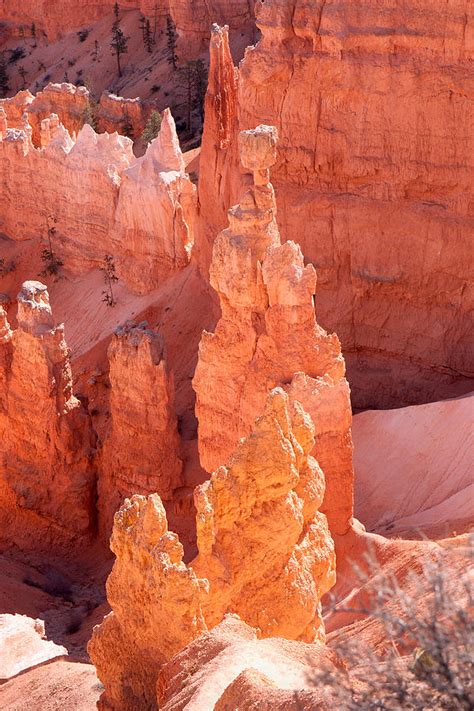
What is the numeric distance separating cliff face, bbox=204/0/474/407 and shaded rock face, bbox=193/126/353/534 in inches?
345

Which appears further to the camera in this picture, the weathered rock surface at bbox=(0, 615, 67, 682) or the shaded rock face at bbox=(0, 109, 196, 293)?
the shaded rock face at bbox=(0, 109, 196, 293)

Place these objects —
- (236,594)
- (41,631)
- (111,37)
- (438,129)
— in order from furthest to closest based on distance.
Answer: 1. (111,37)
2. (438,129)
3. (41,631)
4. (236,594)

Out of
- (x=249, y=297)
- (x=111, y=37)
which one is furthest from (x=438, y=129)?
(x=111, y=37)

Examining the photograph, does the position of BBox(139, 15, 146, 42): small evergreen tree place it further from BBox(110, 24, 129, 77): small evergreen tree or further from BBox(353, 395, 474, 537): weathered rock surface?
BBox(353, 395, 474, 537): weathered rock surface

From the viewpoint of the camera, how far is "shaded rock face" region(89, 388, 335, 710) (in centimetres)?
1142

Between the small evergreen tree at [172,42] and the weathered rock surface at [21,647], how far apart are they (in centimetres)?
3524

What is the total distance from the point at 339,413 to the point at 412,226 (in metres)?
9.98

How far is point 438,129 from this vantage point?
24719mm

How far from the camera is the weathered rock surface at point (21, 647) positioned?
643 inches

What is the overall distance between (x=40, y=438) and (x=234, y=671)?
1277cm

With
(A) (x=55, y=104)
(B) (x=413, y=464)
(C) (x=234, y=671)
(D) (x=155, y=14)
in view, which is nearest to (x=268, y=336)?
(B) (x=413, y=464)

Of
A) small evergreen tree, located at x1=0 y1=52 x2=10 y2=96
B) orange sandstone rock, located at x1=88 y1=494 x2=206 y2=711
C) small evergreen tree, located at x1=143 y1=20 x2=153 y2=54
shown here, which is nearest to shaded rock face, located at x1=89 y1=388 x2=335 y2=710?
orange sandstone rock, located at x1=88 y1=494 x2=206 y2=711

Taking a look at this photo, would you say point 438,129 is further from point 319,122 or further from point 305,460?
point 305,460

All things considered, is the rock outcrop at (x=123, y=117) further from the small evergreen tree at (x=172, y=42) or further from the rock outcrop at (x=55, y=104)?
the small evergreen tree at (x=172, y=42)
